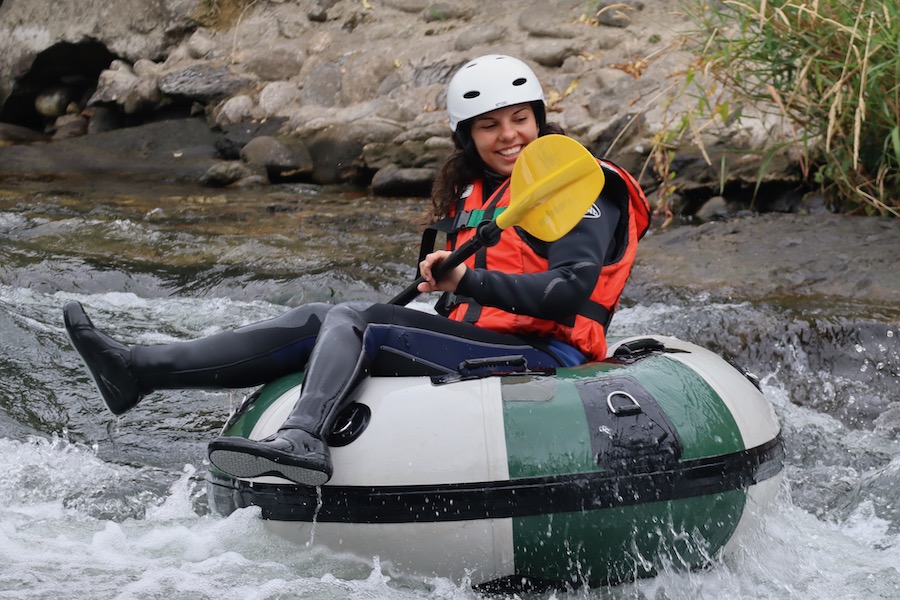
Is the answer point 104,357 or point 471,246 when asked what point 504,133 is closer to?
point 471,246

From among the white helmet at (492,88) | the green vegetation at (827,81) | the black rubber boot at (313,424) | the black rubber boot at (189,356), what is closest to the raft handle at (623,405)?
the black rubber boot at (313,424)

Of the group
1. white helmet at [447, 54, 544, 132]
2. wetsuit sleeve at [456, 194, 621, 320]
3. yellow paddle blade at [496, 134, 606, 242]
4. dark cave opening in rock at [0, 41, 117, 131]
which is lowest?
dark cave opening in rock at [0, 41, 117, 131]

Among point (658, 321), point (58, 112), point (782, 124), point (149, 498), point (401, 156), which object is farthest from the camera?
point (58, 112)

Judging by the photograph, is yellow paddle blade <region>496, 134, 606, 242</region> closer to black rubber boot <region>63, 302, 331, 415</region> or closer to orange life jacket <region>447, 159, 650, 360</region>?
orange life jacket <region>447, 159, 650, 360</region>

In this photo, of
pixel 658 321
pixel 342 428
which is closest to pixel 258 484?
pixel 342 428

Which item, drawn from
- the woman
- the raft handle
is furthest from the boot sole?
the raft handle

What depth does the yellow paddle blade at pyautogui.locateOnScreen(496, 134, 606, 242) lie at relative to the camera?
9.18 ft

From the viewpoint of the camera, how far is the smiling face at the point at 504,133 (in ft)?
10.6

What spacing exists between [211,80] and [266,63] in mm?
552

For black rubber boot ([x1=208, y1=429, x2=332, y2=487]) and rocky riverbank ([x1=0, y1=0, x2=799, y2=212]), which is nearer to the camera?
black rubber boot ([x1=208, y1=429, x2=332, y2=487])

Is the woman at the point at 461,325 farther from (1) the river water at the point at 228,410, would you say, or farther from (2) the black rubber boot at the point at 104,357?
(1) the river water at the point at 228,410

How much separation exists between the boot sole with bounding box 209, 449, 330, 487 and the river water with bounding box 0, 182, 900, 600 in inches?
9.5

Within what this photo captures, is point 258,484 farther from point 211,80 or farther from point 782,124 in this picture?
point 211,80

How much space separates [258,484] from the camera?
8.86 feet
